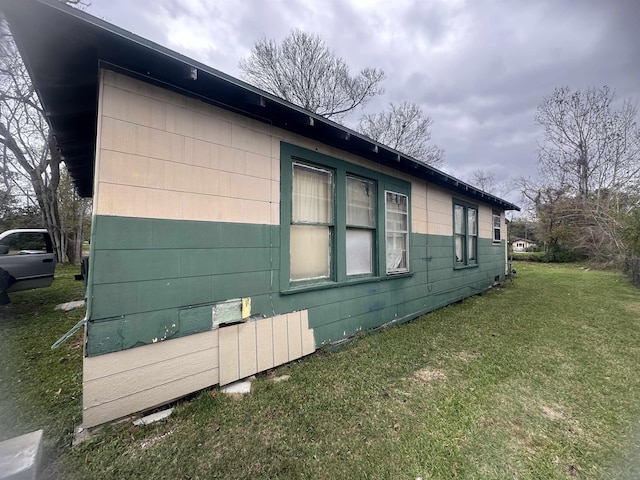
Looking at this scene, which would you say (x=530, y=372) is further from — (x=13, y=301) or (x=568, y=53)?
(x=13, y=301)

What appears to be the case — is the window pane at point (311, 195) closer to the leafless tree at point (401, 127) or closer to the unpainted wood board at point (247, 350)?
→ the unpainted wood board at point (247, 350)

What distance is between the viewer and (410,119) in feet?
49.7

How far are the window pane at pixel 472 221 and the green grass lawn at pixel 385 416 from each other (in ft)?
13.0

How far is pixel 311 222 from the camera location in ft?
11.5

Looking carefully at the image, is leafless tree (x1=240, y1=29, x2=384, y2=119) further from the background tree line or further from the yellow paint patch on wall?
the background tree line

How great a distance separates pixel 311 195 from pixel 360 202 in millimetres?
998

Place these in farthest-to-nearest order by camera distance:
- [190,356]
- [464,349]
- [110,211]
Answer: [464,349] < [190,356] < [110,211]

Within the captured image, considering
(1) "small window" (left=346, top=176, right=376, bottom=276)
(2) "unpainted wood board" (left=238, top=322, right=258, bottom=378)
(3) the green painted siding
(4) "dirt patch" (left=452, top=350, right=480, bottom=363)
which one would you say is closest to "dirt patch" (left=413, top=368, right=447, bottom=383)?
(4) "dirt patch" (left=452, top=350, right=480, bottom=363)

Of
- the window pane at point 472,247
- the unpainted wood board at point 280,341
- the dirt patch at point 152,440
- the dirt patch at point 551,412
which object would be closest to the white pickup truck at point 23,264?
the dirt patch at point 152,440

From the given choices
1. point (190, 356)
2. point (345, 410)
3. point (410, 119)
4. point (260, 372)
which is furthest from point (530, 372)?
point (410, 119)

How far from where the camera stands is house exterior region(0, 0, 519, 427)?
6.64 ft

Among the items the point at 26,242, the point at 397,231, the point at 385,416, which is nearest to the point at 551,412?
the point at 385,416

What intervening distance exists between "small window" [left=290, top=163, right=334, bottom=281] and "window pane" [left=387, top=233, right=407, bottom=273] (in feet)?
4.66

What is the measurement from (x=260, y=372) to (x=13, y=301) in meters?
7.23
